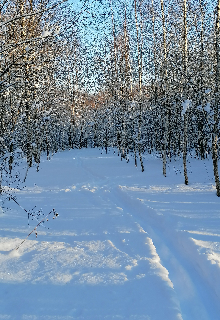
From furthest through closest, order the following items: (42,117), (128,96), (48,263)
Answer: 1. (128,96)
2. (42,117)
3. (48,263)

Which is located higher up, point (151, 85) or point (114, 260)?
point (151, 85)

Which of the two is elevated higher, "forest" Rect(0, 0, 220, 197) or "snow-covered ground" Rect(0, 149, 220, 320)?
"forest" Rect(0, 0, 220, 197)

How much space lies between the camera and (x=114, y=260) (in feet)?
14.6

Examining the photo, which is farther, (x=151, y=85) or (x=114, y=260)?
(x=151, y=85)

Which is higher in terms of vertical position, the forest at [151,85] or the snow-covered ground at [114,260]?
the forest at [151,85]

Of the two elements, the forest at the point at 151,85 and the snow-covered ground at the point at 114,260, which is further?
the forest at the point at 151,85

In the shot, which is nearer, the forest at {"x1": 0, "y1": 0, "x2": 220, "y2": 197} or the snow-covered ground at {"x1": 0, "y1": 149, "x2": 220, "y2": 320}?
the snow-covered ground at {"x1": 0, "y1": 149, "x2": 220, "y2": 320}

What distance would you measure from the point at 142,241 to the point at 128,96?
1514cm

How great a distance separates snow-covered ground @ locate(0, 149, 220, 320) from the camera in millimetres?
3246

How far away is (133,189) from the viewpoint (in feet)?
33.6

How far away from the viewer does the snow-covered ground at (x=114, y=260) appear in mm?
3246

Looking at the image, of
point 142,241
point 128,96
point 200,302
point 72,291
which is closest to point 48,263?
point 72,291

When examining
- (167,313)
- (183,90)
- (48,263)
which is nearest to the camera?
(167,313)

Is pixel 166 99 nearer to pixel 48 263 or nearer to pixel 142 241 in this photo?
pixel 142 241
